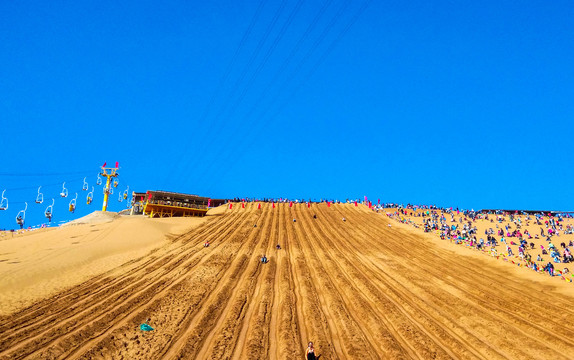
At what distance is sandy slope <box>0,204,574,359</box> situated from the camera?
12680 mm

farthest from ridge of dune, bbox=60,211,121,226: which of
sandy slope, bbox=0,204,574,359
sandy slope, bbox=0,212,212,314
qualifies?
sandy slope, bbox=0,204,574,359

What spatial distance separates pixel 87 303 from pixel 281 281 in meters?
11.2

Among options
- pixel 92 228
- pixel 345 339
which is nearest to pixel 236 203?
pixel 92 228

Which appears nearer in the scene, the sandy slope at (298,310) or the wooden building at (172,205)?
the sandy slope at (298,310)

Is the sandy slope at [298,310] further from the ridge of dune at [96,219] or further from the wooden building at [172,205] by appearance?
the wooden building at [172,205]

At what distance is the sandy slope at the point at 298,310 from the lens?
1268cm

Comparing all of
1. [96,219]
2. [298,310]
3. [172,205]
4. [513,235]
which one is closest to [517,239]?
[513,235]

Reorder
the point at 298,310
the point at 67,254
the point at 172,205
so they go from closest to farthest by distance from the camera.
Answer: the point at 298,310 < the point at 67,254 < the point at 172,205

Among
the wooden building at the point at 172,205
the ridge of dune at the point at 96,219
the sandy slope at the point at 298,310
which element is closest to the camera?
the sandy slope at the point at 298,310

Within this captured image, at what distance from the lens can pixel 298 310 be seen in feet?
55.2

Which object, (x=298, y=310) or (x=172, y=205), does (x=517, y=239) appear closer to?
(x=298, y=310)

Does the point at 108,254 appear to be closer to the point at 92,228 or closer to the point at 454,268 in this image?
the point at 92,228

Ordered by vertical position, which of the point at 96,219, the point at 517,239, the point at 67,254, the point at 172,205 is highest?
the point at 172,205

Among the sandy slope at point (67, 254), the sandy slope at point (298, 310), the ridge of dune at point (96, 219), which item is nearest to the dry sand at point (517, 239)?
the sandy slope at point (298, 310)
